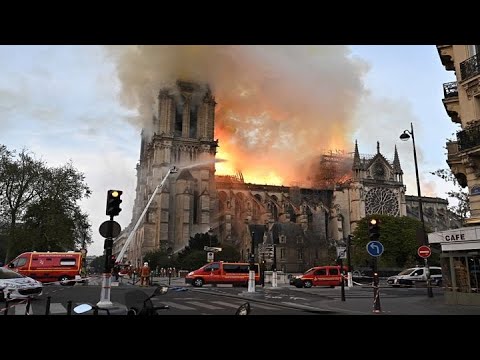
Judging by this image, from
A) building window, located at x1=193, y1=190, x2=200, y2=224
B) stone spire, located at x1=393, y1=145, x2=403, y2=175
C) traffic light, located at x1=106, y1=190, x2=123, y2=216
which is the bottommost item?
traffic light, located at x1=106, y1=190, x2=123, y2=216

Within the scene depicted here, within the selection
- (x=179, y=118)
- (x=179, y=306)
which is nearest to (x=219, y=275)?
(x=179, y=306)

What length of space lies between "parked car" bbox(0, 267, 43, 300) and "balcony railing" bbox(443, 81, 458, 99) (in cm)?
1839

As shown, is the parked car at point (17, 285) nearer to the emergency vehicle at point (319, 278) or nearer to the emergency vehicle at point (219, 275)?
the emergency vehicle at point (219, 275)

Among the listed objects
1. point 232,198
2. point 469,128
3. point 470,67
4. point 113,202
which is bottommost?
point 113,202

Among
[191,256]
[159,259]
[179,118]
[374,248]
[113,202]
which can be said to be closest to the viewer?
[113,202]

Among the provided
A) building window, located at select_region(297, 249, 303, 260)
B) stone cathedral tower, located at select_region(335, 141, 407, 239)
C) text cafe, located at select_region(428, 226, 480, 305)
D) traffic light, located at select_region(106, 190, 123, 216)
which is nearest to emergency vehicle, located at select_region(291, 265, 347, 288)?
text cafe, located at select_region(428, 226, 480, 305)

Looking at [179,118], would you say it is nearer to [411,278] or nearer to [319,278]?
[319,278]

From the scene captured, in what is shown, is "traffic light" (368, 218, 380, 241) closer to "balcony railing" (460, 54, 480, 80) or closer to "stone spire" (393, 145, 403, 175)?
"balcony railing" (460, 54, 480, 80)

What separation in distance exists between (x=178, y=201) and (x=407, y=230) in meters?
39.5

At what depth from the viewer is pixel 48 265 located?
84.4ft

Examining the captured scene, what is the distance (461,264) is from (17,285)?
14.5 m

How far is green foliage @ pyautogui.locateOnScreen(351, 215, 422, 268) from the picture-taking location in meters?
58.2
